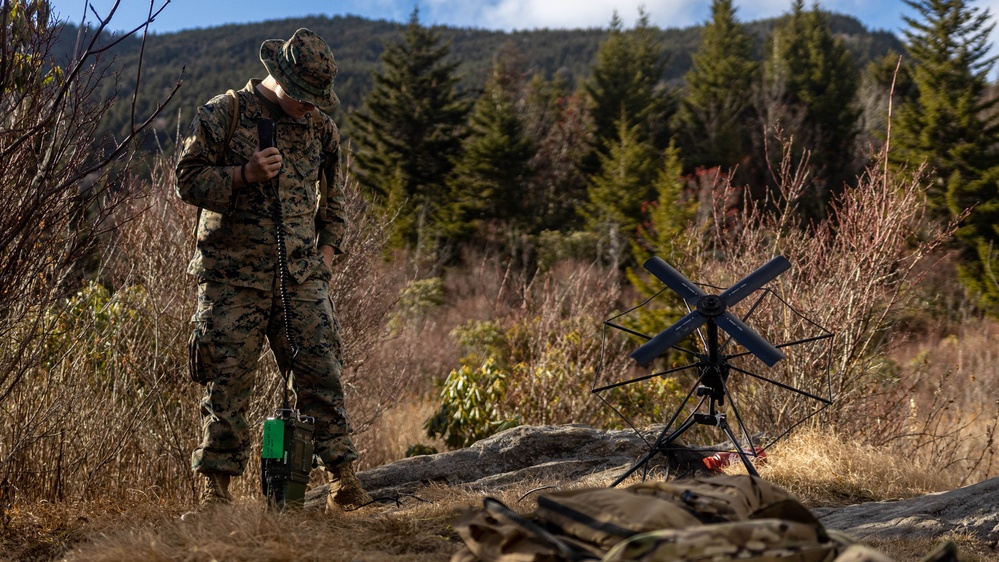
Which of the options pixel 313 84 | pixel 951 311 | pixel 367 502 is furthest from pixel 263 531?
pixel 951 311

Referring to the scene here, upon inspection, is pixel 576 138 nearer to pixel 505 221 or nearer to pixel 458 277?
pixel 505 221

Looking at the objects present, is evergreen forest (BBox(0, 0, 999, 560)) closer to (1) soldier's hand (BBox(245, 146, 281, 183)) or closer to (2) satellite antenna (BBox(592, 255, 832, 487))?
(2) satellite antenna (BBox(592, 255, 832, 487))

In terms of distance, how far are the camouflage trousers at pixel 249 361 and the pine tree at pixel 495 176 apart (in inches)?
1110

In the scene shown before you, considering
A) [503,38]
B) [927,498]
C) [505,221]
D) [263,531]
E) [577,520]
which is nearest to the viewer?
[577,520]

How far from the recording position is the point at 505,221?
33750 mm

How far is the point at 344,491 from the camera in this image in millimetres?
4027

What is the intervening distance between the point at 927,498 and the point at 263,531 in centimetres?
333

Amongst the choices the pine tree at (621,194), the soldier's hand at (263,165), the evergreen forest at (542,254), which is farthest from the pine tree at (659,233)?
the soldier's hand at (263,165)

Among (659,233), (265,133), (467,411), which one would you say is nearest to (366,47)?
(659,233)

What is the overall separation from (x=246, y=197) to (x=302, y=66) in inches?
24.2

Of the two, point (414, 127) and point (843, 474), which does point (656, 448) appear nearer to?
point (843, 474)

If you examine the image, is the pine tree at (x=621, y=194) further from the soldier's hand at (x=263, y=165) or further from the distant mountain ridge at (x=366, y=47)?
the distant mountain ridge at (x=366, y=47)

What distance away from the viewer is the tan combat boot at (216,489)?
374 cm

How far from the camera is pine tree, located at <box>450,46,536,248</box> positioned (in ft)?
108
